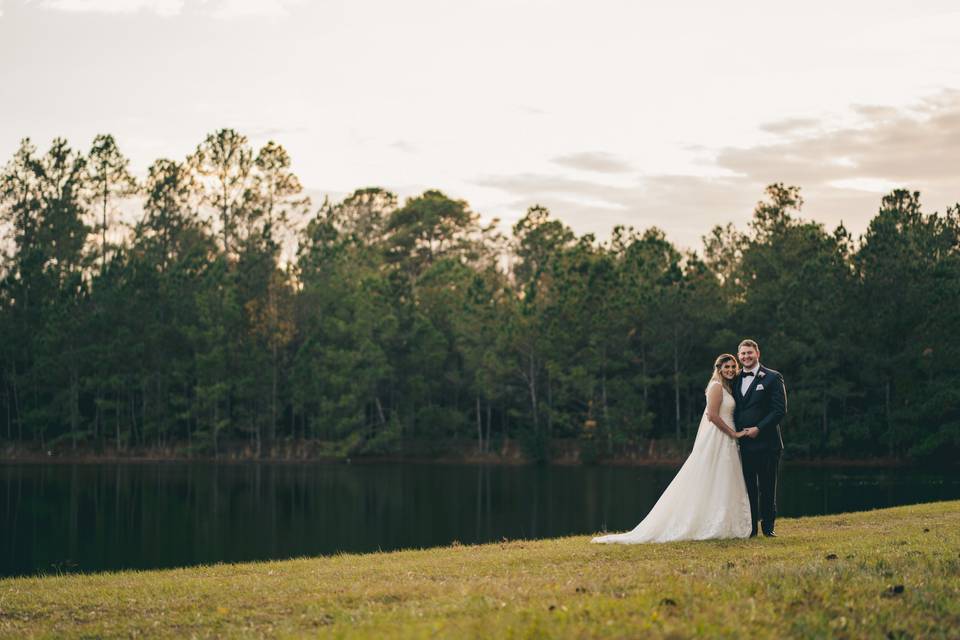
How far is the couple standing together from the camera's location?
14.1 m

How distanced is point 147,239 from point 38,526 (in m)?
44.1

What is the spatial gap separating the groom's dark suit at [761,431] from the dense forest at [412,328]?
131 ft

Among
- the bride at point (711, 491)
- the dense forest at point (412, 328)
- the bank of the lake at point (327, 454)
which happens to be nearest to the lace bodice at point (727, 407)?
the bride at point (711, 491)

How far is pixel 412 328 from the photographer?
64.6 m

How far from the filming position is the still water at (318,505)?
1027 inches

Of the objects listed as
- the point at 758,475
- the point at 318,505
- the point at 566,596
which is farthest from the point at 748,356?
the point at 318,505

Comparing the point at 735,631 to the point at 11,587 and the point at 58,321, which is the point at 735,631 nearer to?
the point at 11,587

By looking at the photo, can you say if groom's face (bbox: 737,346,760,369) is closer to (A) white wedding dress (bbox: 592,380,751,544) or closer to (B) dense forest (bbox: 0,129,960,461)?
(A) white wedding dress (bbox: 592,380,751,544)

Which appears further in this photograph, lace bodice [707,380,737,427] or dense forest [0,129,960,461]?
dense forest [0,129,960,461]

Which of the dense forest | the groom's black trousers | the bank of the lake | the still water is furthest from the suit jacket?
the bank of the lake

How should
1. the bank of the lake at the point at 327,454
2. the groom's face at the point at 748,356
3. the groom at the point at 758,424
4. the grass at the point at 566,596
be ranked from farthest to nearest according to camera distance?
the bank of the lake at the point at 327,454
the groom at the point at 758,424
the groom's face at the point at 748,356
the grass at the point at 566,596

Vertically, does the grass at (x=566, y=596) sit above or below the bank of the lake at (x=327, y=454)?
above

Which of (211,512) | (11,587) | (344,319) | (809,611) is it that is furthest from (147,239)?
(809,611)

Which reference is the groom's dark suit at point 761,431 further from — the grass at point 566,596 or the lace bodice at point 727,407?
the grass at point 566,596
